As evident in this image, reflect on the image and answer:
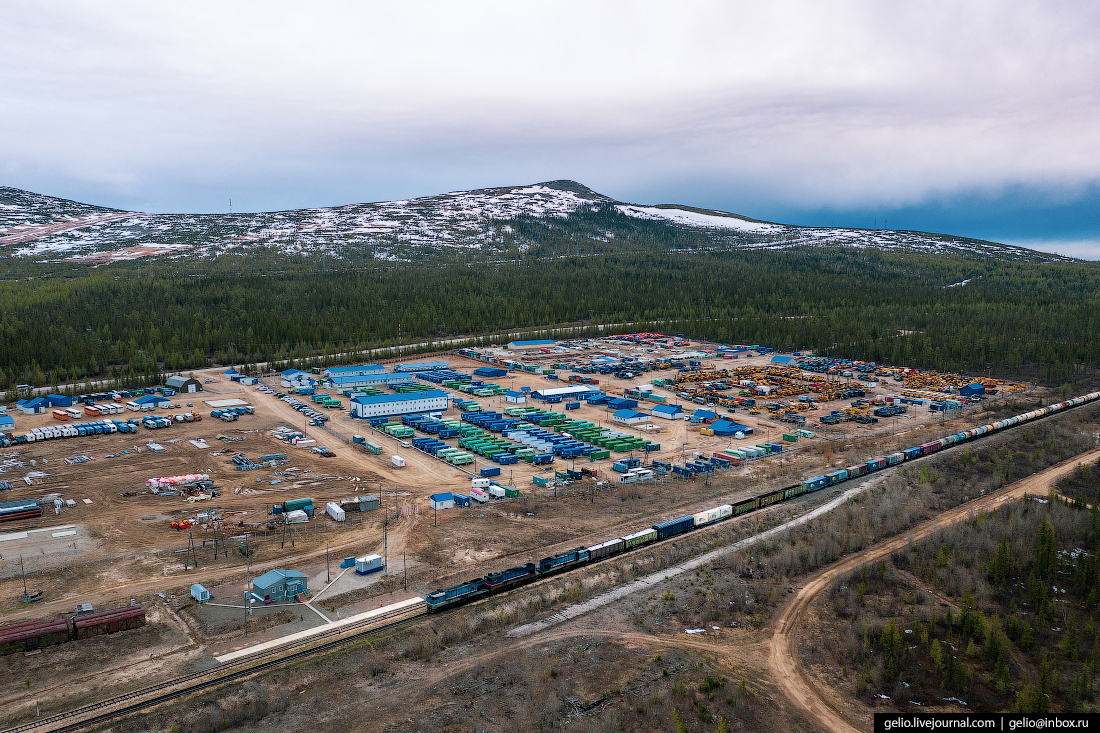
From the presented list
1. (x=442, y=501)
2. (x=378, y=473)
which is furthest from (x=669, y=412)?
(x=442, y=501)

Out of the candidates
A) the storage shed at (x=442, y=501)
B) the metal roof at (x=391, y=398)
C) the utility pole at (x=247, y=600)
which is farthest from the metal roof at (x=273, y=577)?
the metal roof at (x=391, y=398)

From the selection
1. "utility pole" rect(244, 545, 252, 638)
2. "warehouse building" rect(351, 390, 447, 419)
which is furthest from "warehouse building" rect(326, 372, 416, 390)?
"utility pole" rect(244, 545, 252, 638)

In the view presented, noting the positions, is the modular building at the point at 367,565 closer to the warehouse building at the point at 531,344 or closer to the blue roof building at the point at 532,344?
the warehouse building at the point at 531,344

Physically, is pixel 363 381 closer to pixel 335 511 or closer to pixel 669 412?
pixel 669 412

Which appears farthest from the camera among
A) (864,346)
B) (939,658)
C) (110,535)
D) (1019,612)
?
(864,346)

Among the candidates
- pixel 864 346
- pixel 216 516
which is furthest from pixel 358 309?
pixel 216 516

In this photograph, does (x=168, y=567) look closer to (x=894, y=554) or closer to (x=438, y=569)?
(x=438, y=569)
